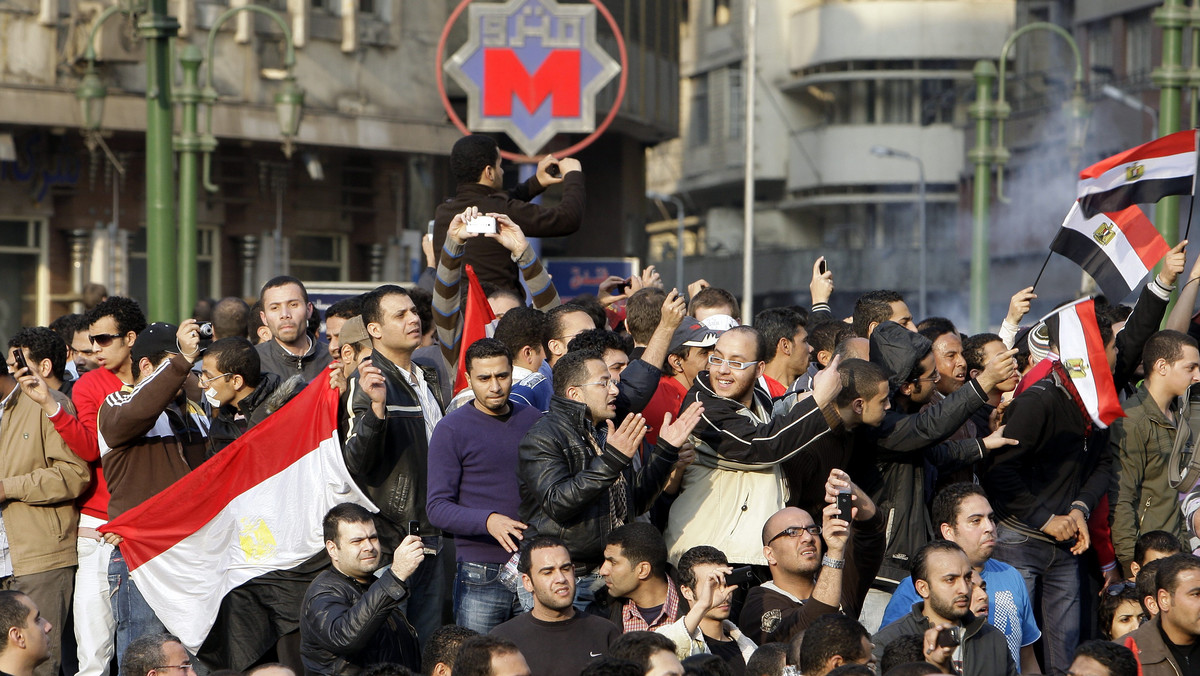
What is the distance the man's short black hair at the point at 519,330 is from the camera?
8.52 metres

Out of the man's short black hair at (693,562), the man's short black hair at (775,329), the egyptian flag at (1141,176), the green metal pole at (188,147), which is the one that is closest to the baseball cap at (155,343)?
the man's short black hair at (693,562)

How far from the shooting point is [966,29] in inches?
2381

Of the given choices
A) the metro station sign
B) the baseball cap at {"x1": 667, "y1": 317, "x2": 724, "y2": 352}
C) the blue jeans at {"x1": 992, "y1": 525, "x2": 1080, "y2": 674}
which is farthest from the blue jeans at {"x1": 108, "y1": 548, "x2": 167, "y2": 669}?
the metro station sign

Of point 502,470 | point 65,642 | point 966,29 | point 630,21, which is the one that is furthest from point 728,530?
point 966,29

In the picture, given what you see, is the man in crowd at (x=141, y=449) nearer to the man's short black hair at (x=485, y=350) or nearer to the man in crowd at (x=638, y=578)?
the man's short black hair at (x=485, y=350)

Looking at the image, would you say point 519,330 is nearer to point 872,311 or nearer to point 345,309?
point 345,309

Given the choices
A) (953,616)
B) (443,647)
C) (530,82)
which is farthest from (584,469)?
(530,82)

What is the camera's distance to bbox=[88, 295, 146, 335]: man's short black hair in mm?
8664

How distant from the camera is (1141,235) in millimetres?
10086

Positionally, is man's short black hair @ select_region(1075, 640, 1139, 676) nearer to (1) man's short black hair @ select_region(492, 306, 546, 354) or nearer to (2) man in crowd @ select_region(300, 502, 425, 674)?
(2) man in crowd @ select_region(300, 502, 425, 674)

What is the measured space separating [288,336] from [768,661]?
3944 mm

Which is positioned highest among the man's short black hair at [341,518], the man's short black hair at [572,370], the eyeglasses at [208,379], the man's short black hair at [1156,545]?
the man's short black hair at [572,370]

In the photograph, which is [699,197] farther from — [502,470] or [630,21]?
[502,470]

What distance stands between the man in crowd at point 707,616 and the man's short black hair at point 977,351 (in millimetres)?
2253
